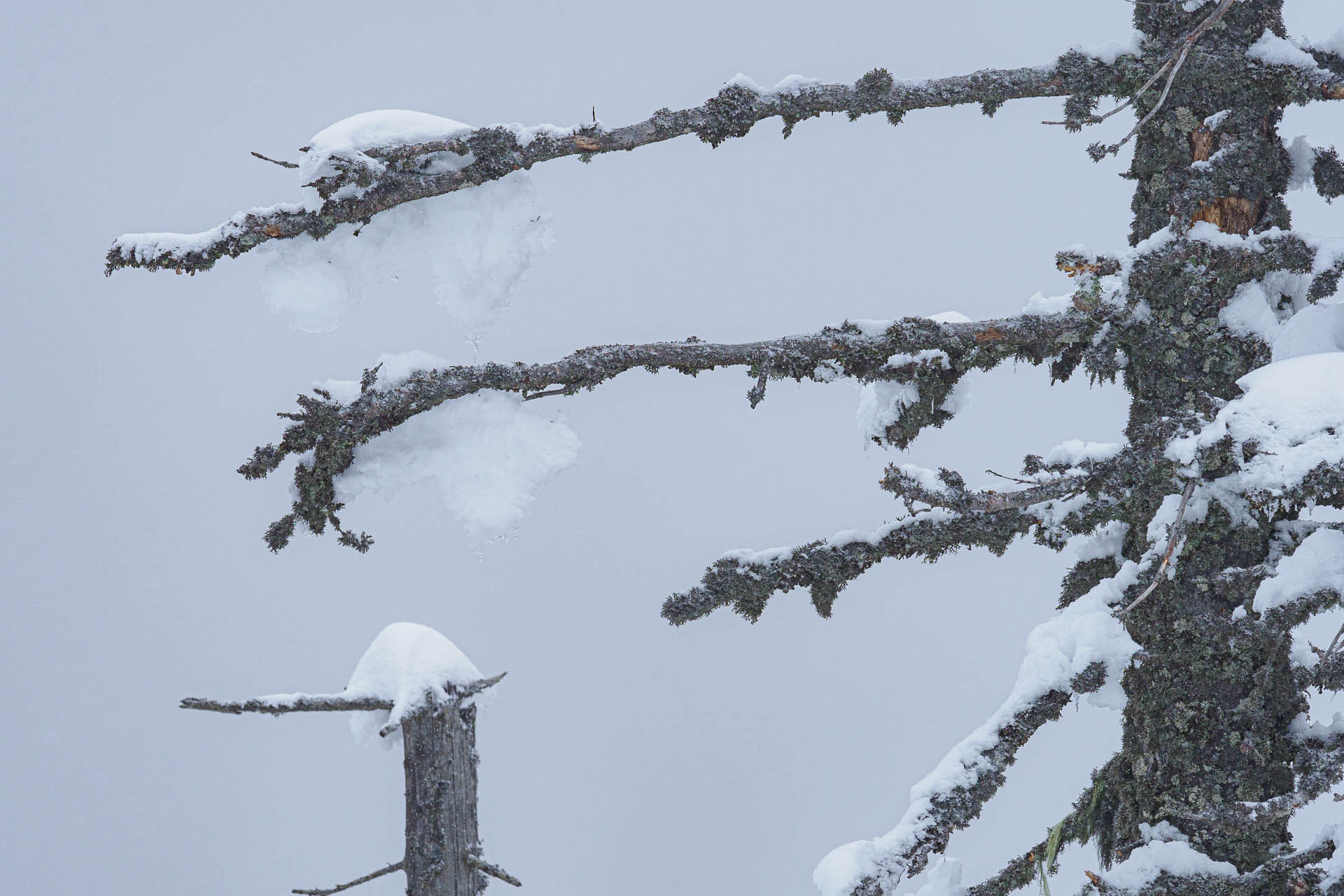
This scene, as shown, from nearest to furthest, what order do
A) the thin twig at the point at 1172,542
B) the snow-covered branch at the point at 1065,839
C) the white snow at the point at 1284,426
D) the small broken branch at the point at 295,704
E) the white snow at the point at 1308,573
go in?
the thin twig at the point at 1172,542
the white snow at the point at 1284,426
the white snow at the point at 1308,573
the small broken branch at the point at 295,704
the snow-covered branch at the point at 1065,839

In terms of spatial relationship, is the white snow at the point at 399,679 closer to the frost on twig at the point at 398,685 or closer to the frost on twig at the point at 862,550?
the frost on twig at the point at 398,685

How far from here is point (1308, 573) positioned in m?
4.41

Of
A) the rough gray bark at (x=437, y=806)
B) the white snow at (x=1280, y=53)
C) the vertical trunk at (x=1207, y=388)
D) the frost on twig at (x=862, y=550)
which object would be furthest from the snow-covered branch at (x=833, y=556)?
the white snow at (x=1280, y=53)

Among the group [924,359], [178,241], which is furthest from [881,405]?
[178,241]

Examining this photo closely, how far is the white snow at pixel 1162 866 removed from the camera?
16.5 ft

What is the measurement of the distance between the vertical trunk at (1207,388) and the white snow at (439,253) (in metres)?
2.88

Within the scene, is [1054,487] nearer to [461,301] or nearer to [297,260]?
[461,301]

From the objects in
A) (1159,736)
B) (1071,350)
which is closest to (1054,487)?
(1071,350)

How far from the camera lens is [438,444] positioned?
5.32m

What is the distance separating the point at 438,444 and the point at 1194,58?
12.7ft

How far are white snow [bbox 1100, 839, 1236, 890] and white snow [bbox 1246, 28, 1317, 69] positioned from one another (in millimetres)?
3537

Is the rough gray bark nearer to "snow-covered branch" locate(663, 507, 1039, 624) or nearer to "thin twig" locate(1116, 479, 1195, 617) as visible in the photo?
"snow-covered branch" locate(663, 507, 1039, 624)

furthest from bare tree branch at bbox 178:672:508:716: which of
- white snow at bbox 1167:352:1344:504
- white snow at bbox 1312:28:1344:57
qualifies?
white snow at bbox 1312:28:1344:57

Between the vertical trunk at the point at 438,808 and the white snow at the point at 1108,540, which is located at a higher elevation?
the white snow at the point at 1108,540
